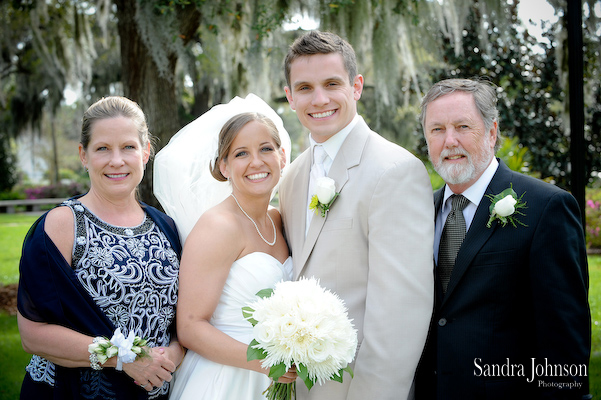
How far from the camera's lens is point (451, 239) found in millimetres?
2705

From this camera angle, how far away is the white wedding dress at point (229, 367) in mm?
2797

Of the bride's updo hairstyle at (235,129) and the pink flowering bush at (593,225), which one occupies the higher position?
the bride's updo hairstyle at (235,129)

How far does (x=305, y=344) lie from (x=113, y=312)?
45.0 inches

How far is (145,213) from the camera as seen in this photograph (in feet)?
10.1

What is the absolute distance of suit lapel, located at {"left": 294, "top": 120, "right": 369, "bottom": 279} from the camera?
2.72 m

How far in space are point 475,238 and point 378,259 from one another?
1.73ft

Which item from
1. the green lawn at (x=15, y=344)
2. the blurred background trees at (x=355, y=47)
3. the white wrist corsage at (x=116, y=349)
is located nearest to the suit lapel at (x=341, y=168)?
the white wrist corsage at (x=116, y=349)

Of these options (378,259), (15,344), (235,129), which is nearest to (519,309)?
(378,259)

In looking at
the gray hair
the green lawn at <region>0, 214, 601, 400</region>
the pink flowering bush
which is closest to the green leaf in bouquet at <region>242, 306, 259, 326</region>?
the gray hair

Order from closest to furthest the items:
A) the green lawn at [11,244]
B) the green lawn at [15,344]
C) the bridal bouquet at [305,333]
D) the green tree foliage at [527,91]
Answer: the bridal bouquet at [305,333], the green lawn at [15,344], the green tree foliage at [527,91], the green lawn at [11,244]

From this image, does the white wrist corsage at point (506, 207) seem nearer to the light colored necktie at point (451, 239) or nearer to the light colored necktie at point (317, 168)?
the light colored necktie at point (451, 239)

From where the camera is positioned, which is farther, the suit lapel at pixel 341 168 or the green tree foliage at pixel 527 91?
the green tree foliage at pixel 527 91

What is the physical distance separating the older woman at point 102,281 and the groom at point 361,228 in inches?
32.1

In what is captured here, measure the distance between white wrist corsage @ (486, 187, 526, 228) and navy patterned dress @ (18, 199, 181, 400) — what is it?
1.80 meters
